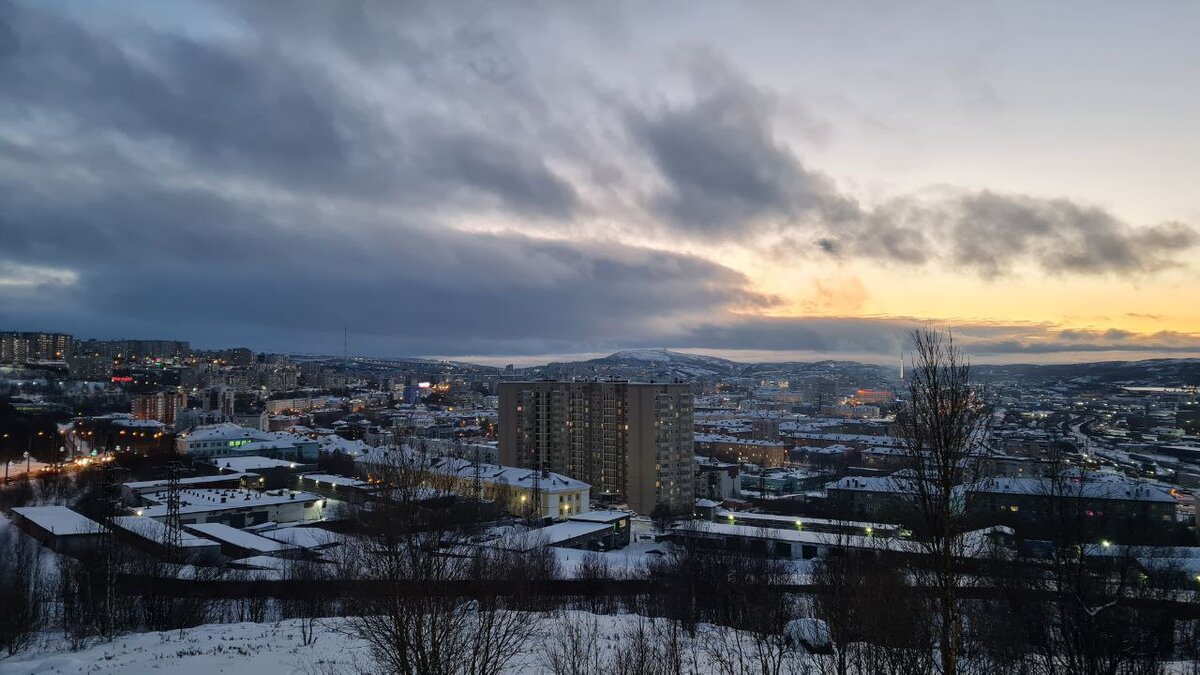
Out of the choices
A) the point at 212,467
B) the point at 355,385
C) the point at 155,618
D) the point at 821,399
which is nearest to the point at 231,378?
the point at 355,385

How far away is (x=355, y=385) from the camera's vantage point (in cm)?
15675

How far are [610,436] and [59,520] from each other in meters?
28.3

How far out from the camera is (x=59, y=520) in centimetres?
2170

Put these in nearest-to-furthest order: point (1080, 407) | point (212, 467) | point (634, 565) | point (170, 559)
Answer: point (170, 559)
point (634, 565)
point (212, 467)
point (1080, 407)

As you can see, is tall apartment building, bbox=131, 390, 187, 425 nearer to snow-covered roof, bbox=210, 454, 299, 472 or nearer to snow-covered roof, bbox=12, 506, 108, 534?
snow-covered roof, bbox=210, 454, 299, 472

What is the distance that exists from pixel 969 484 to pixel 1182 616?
10.4 m

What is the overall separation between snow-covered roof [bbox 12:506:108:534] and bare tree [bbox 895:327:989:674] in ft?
73.5

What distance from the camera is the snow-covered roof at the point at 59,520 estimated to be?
20.3 metres

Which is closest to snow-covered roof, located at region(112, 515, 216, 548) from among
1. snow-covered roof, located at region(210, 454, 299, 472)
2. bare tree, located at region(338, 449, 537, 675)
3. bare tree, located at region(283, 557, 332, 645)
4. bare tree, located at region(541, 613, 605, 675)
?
bare tree, located at region(283, 557, 332, 645)

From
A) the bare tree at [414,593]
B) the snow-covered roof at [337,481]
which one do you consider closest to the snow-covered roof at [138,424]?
the snow-covered roof at [337,481]

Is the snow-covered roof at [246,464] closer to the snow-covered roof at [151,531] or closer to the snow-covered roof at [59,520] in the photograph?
the snow-covered roof at [59,520]

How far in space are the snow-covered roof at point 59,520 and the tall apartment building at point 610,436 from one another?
75.3ft

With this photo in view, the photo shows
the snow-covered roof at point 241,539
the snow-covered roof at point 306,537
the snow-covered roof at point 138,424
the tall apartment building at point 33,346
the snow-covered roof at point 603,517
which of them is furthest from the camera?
the tall apartment building at point 33,346

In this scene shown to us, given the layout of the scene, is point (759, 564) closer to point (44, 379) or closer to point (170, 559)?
point (170, 559)
